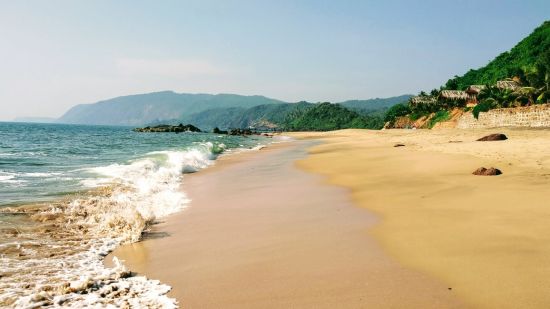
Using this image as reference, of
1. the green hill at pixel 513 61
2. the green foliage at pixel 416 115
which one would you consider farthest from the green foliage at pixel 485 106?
the green foliage at pixel 416 115

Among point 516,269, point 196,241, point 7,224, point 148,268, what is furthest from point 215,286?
point 7,224

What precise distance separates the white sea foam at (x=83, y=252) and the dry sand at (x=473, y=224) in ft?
11.9

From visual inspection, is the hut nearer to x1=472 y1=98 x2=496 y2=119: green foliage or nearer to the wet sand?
x1=472 y1=98 x2=496 y2=119: green foliage

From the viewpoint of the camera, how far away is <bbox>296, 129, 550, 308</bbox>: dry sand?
14.8 feet

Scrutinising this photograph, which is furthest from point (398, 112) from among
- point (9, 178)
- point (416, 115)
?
point (9, 178)

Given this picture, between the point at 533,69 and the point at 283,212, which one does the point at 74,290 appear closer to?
the point at 283,212

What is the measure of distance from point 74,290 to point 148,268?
1.14 meters

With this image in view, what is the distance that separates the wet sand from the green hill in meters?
45.1

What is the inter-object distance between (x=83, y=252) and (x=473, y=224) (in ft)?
22.7

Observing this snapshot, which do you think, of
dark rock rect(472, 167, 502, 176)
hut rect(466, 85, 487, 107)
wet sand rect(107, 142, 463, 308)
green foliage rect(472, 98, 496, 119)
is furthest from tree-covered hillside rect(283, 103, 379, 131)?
wet sand rect(107, 142, 463, 308)

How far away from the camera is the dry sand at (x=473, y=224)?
4516 millimetres

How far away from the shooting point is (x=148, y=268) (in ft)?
19.6

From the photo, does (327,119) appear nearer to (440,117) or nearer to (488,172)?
(440,117)

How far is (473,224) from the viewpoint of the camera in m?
6.92
